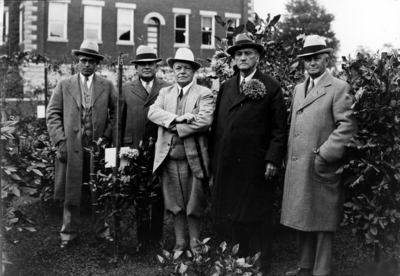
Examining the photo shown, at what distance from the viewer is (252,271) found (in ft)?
13.4

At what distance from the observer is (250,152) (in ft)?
16.2

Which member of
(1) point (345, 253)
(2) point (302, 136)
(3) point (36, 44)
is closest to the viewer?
(2) point (302, 136)

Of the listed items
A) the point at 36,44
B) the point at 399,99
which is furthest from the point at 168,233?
the point at 36,44

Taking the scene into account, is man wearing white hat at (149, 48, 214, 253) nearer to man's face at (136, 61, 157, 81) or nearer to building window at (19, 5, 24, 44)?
man's face at (136, 61, 157, 81)

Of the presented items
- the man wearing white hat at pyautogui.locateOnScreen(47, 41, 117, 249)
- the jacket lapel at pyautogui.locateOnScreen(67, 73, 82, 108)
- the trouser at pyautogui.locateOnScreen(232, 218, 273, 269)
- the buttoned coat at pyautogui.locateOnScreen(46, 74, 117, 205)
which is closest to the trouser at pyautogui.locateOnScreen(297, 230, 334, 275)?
Result: the trouser at pyautogui.locateOnScreen(232, 218, 273, 269)

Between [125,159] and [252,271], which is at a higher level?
[125,159]

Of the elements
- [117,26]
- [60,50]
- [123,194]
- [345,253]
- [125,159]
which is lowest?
[345,253]

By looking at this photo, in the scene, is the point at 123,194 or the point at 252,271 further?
the point at 123,194

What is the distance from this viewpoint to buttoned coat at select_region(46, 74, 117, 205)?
5863 millimetres

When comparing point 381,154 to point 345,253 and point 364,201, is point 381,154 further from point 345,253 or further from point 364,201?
point 345,253

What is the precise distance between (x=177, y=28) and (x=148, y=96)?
75.3ft

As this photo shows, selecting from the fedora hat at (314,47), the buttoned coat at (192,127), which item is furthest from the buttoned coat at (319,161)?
the buttoned coat at (192,127)

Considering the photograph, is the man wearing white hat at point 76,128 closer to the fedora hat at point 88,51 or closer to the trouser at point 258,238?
the fedora hat at point 88,51

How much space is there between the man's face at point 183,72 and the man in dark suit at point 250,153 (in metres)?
0.58
